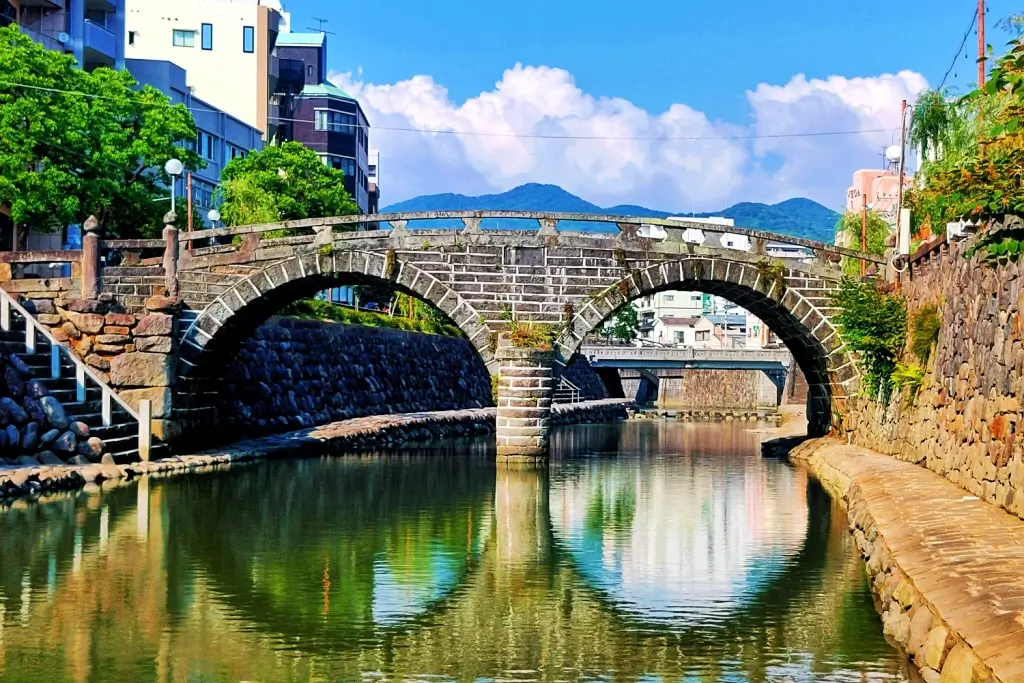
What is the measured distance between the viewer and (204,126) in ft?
216

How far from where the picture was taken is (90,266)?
99.6ft

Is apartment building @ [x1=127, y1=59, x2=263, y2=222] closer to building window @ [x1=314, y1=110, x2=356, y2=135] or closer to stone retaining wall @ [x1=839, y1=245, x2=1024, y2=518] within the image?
building window @ [x1=314, y1=110, x2=356, y2=135]

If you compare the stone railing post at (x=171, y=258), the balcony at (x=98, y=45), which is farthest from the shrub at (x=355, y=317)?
the balcony at (x=98, y=45)

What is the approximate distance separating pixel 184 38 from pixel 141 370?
4779 centimetres

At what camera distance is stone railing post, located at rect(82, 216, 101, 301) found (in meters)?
30.3

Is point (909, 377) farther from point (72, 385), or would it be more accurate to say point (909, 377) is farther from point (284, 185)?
point (284, 185)

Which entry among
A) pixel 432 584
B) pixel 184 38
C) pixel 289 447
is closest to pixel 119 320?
pixel 289 447

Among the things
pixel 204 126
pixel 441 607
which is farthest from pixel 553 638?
pixel 204 126

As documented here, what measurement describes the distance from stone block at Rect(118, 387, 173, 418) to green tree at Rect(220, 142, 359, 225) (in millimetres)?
23938

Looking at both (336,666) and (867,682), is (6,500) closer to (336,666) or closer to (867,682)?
(336,666)

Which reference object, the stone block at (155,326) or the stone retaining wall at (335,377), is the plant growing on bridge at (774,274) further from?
the stone retaining wall at (335,377)

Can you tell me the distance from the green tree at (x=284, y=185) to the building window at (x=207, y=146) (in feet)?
21.6

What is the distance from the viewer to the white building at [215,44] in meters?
74.1

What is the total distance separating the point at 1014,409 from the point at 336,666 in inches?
333
